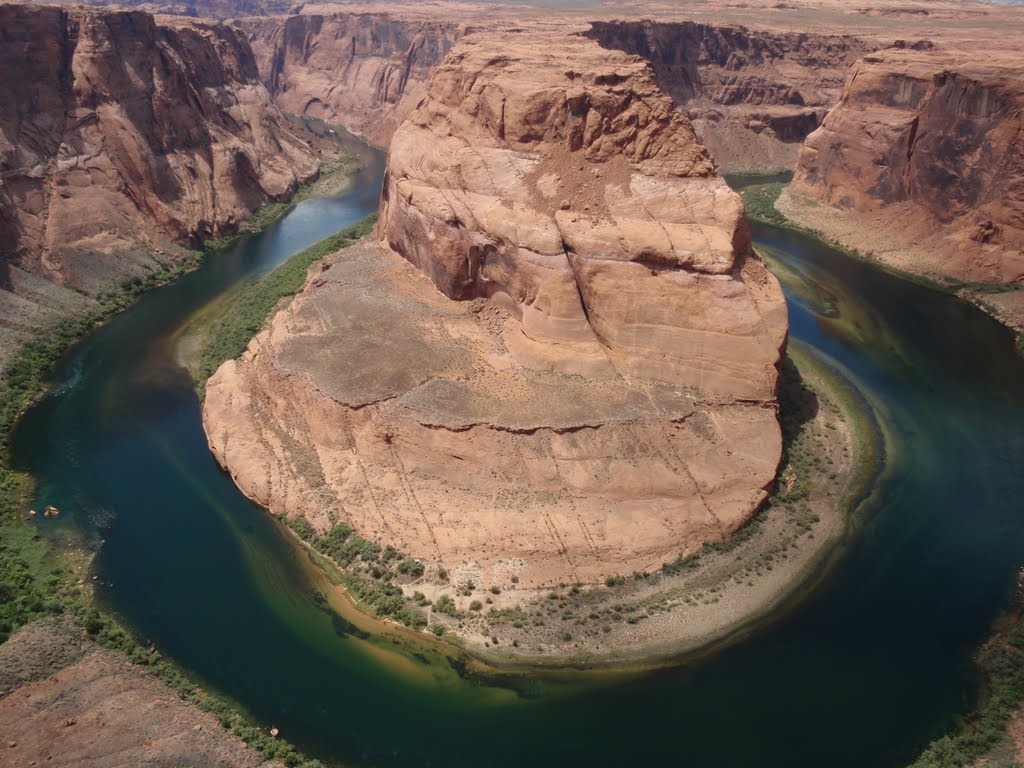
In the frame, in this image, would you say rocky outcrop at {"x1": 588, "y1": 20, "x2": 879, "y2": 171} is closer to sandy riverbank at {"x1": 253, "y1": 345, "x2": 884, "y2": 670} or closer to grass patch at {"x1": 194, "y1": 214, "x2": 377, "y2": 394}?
grass patch at {"x1": 194, "y1": 214, "x2": 377, "y2": 394}

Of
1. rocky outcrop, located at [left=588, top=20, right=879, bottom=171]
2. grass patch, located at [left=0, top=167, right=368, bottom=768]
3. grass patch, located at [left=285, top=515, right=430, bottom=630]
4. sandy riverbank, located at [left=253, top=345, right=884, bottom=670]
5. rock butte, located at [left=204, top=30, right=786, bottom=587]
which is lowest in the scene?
grass patch, located at [left=0, top=167, right=368, bottom=768]

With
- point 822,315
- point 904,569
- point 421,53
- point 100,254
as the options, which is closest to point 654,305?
point 904,569

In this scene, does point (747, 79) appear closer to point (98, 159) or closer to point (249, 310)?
point (249, 310)

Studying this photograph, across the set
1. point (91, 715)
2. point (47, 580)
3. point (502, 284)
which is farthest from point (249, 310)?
point (91, 715)

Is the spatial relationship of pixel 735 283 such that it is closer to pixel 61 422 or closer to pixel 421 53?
pixel 61 422

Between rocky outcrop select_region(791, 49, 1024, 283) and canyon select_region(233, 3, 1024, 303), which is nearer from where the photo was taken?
rocky outcrop select_region(791, 49, 1024, 283)

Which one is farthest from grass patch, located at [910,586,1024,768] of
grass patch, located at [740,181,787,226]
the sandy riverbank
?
grass patch, located at [740,181,787,226]

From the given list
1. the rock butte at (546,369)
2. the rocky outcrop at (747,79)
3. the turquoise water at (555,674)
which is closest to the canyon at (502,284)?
the rock butte at (546,369)
